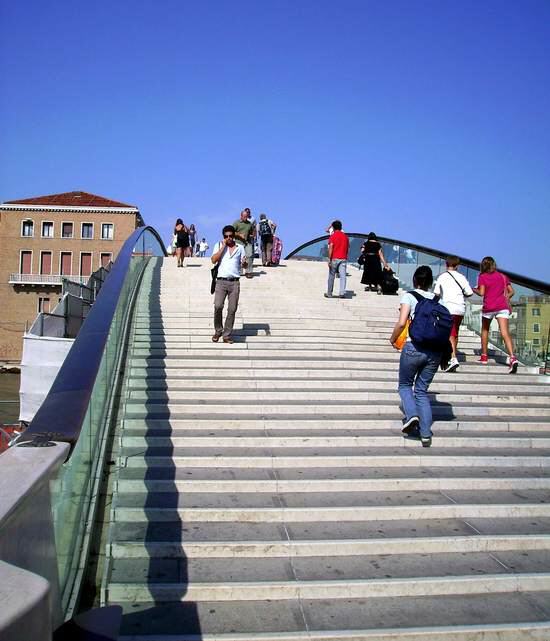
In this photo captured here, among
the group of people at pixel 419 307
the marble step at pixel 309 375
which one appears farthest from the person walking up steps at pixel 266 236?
the marble step at pixel 309 375

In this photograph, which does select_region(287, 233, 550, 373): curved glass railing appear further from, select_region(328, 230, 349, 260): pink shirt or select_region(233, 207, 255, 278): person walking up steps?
select_region(233, 207, 255, 278): person walking up steps

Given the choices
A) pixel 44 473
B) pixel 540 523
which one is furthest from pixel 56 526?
pixel 540 523

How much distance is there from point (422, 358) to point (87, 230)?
6989 centimetres

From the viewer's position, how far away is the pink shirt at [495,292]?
9086 millimetres

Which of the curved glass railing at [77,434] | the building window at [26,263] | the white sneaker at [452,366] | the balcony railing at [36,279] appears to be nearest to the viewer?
the curved glass railing at [77,434]

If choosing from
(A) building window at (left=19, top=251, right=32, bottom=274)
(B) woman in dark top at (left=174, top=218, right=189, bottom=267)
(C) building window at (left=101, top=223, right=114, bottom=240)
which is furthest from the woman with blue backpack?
(A) building window at (left=19, top=251, right=32, bottom=274)

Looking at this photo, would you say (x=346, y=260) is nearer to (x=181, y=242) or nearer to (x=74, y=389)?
(x=181, y=242)

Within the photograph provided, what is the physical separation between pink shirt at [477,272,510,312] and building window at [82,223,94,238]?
219ft

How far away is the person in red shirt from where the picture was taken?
43.8 ft

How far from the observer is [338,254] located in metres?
13.4

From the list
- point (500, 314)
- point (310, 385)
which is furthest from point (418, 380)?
point (500, 314)

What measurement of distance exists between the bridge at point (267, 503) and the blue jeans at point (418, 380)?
11.3 inches

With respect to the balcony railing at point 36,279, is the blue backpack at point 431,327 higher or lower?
lower

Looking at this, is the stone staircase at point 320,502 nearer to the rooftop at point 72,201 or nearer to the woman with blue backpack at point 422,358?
the woman with blue backpack at point 422,358
